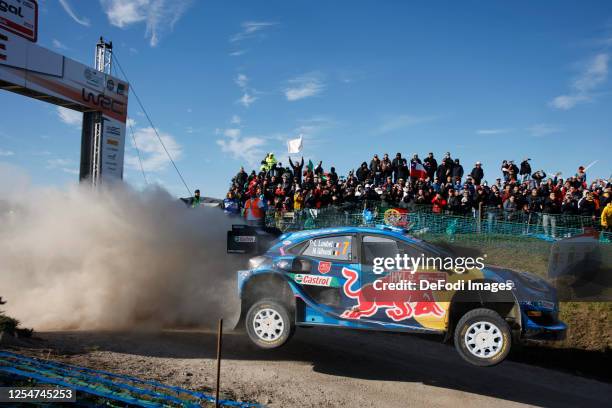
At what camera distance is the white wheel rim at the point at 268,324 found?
267 inches

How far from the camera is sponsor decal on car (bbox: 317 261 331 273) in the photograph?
6777 millimetres

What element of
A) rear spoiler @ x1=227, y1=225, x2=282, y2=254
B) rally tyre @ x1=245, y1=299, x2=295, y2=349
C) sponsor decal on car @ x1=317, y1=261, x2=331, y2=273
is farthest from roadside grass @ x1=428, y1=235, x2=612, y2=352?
rally tyre @ x1=245, y1=299, x2=295, y2=349

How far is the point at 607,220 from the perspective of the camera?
12.0m

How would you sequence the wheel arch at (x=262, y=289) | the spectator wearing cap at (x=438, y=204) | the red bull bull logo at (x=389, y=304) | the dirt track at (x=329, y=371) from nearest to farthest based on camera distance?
the dirt track at (x=329, y=371) → the red bull bull logo at (x=389, y=304) → the wheel arch at (x=262, y=289) → the spectator wearing cap at (x=438, y=204)

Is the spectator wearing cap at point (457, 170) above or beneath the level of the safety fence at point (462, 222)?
above

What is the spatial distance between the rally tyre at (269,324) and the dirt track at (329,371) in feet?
1.61

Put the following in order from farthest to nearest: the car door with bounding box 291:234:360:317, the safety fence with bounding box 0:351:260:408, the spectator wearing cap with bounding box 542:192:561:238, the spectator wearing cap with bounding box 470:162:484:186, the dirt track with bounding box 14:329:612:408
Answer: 1. the spectator wearing cap with bounding box 470:162:484:186
2. the spectator wearing cap with bounding box 542:192:561:238
3. the car door with bounding box 291:234:360:317
4. the dirt track with bounding box 14:329:612:408
5. the safety fence with bounding box 0:351:260:408

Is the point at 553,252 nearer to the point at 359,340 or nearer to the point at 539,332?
the point at 539,332

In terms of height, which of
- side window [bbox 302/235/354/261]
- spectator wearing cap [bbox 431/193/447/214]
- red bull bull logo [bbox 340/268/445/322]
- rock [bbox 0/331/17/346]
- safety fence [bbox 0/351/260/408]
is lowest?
safety fence [bbox 0/351/260/408]

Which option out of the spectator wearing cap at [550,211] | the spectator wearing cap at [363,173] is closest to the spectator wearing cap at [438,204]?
the spectator wearing cap at [550,211]

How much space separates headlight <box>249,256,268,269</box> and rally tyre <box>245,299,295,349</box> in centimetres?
55

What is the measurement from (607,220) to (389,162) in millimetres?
7418

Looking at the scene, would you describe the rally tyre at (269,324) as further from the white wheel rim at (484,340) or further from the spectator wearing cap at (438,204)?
the spectator wearing cap at (438,204)

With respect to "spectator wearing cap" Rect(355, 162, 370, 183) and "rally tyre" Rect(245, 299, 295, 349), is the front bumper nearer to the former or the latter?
"rally tyre" Rect(245, 299, 295, 349)
